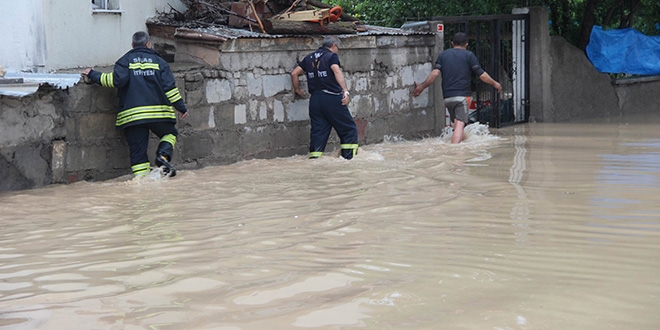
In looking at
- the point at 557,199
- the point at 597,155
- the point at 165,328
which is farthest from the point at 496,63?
the point at 165,328

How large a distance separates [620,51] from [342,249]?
12.6 meters

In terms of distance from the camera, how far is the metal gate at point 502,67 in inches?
570

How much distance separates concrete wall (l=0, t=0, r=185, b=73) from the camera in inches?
390

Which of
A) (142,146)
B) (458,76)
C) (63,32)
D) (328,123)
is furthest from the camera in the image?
(458,76)

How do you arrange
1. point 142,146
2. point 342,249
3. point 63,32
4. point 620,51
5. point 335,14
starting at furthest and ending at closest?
point 620,51
point 335,14
point 63,32
point 142,146
point 342,249

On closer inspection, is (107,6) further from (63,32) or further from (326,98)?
(326,98)

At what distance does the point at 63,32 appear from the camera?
10422mm

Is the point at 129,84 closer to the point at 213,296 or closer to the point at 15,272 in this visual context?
the point at 15,272

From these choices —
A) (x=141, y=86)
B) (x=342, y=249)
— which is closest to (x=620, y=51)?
(x=141, y=86)

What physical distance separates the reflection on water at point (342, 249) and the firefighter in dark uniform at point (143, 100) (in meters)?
0.39

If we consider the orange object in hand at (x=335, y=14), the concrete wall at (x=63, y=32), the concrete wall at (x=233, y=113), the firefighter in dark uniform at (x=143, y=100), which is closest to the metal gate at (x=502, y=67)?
the concrete wall at (x=233, y=113)

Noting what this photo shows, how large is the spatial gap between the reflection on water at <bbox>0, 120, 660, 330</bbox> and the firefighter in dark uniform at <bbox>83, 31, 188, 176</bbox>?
0.39m

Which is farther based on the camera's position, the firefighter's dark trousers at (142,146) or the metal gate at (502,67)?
the metal gate at (502,67)

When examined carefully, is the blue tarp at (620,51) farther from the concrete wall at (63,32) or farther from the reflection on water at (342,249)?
the concrete wall at (63,32)
